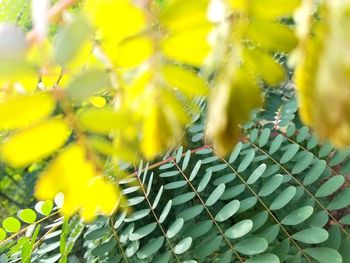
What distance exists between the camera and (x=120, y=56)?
0.32 metres

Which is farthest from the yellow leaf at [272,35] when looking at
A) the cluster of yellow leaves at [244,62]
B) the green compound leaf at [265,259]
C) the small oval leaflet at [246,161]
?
the small oval leaflet at [246,161]

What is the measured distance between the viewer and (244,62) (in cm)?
38

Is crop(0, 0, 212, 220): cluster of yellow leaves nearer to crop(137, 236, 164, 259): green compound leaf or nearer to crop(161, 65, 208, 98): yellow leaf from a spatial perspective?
crop(161, 65, 208, 98): yellow leaf

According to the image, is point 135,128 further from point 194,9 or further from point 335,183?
point 335,183

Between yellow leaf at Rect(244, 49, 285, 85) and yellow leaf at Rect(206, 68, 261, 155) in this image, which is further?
yellow leaf at Rect(244, 49, 285, 85)

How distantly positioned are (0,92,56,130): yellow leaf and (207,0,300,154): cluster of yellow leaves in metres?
0.10

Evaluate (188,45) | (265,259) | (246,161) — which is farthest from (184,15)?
(246,161)

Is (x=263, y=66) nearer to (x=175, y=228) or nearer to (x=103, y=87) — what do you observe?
(x=103, y=87)

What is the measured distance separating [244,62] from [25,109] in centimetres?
15

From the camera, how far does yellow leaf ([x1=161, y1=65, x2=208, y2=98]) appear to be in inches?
13.4

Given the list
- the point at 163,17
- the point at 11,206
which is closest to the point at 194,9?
the point at 163,17

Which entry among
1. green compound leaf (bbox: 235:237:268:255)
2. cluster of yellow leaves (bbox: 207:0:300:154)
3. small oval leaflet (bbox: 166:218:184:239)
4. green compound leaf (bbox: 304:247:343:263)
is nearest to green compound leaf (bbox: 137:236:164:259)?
small oval leaflet (bbox: 166:218:184:239)

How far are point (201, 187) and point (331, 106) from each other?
2.35 ft

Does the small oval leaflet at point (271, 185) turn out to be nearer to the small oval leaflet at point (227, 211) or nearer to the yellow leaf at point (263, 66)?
the small oval leaflet at point (227, 211)
